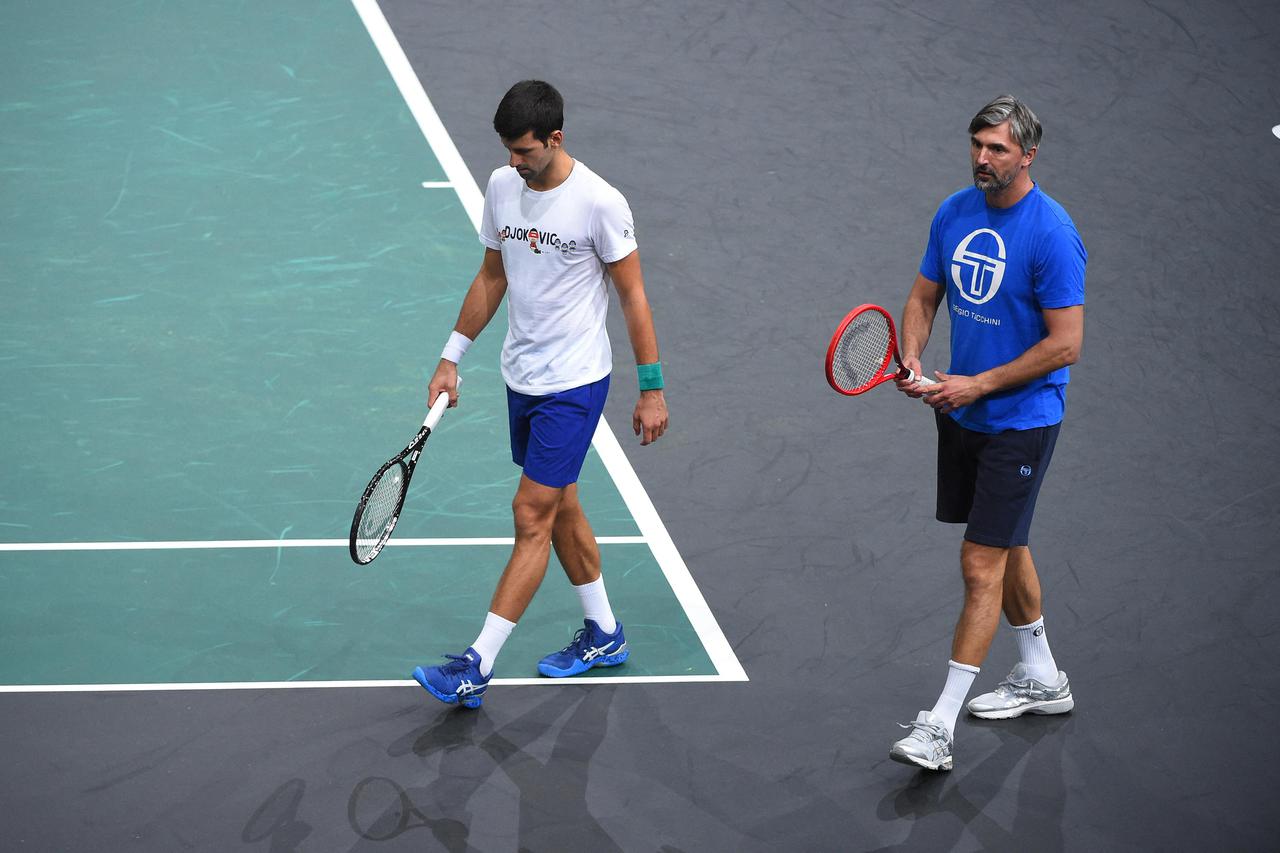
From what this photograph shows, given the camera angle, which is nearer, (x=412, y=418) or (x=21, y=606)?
(x=21, y=606)

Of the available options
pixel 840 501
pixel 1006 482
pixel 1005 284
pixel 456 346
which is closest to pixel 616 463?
pixel 840 501

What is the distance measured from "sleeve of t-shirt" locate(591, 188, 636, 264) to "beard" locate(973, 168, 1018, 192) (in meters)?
1.16

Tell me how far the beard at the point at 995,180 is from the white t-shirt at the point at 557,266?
1167 mm

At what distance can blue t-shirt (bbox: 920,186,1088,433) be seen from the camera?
5.01m

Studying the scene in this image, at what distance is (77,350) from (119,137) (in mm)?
2419

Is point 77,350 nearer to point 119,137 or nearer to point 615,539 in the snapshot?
point 119,137

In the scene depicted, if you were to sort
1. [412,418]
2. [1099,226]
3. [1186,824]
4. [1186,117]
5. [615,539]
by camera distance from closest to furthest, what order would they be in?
[1186,824]
[615,539]
[412,418]
[1099,226]
[1186,117]

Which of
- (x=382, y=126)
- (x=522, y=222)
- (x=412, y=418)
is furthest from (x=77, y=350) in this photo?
(x=522, y=222)

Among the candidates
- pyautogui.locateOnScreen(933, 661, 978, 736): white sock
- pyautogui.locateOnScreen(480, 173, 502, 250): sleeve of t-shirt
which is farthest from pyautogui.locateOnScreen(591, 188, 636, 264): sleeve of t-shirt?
pyautogui.locateOnScreen(933, 661, 978, 736): white sock

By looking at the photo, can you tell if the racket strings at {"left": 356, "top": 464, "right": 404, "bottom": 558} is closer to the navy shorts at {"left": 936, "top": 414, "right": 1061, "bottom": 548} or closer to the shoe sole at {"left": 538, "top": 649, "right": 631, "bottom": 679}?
the shoe sole at {"left": 538, "top": 649, "right": 631, "bottom": 679}

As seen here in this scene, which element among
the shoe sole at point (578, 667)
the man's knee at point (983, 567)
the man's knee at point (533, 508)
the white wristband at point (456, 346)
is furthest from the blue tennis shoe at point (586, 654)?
the man's knee at point (983, 567)

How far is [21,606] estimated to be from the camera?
6.03 metres

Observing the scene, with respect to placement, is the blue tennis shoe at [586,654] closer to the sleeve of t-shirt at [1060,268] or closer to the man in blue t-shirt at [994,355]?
the man in blue t-shirt at [994,355]

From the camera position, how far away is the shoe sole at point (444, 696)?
5.35 metres
